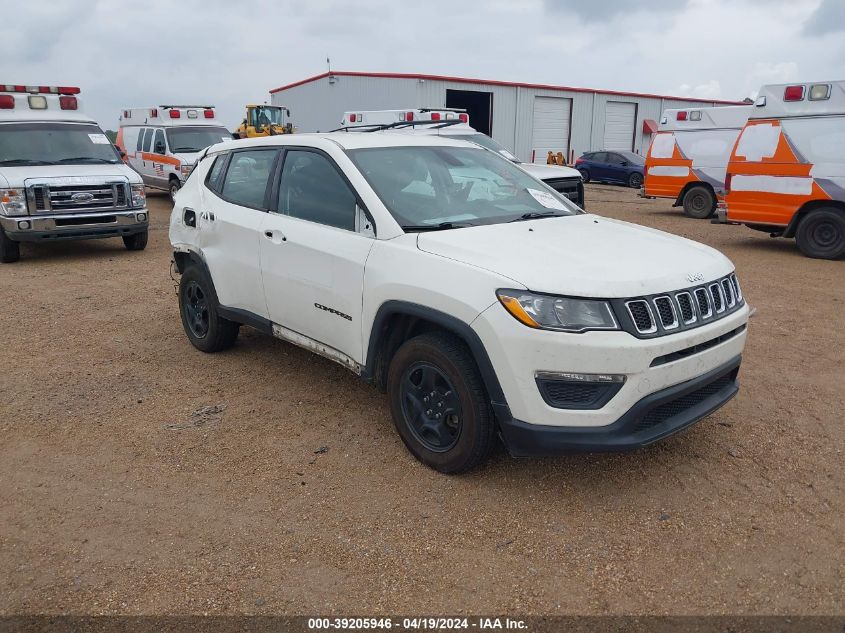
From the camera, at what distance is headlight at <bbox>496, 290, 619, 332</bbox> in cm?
297

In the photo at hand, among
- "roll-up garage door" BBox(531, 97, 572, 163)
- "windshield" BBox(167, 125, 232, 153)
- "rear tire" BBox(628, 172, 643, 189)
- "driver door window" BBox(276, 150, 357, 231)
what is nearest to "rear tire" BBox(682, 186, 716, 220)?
"windshield" BBox(167, 125, 232, 153)

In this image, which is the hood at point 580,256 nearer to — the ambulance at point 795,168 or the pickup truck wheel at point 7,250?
the ambulance at point 795,168

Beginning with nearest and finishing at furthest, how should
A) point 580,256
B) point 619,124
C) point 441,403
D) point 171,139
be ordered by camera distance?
1. point 580,256
2. point 441,403
3. point 171,139
4. point 619,124

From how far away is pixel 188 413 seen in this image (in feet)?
14.6

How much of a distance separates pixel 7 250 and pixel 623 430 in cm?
948

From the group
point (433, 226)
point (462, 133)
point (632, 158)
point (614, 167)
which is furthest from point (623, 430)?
point (632, 158)

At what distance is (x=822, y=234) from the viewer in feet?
32.8

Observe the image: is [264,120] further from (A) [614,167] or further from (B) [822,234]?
(B) [822,234]

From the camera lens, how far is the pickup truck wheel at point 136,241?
10.6 metres

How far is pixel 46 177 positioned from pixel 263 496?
772cm

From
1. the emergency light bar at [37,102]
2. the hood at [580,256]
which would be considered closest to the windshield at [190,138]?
the emergency light bar at [37,102]

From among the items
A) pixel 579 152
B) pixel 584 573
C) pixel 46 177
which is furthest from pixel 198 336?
pixel 579 152

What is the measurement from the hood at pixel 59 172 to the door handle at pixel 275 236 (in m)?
6.49

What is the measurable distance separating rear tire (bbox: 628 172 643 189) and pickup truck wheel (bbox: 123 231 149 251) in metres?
20.0
